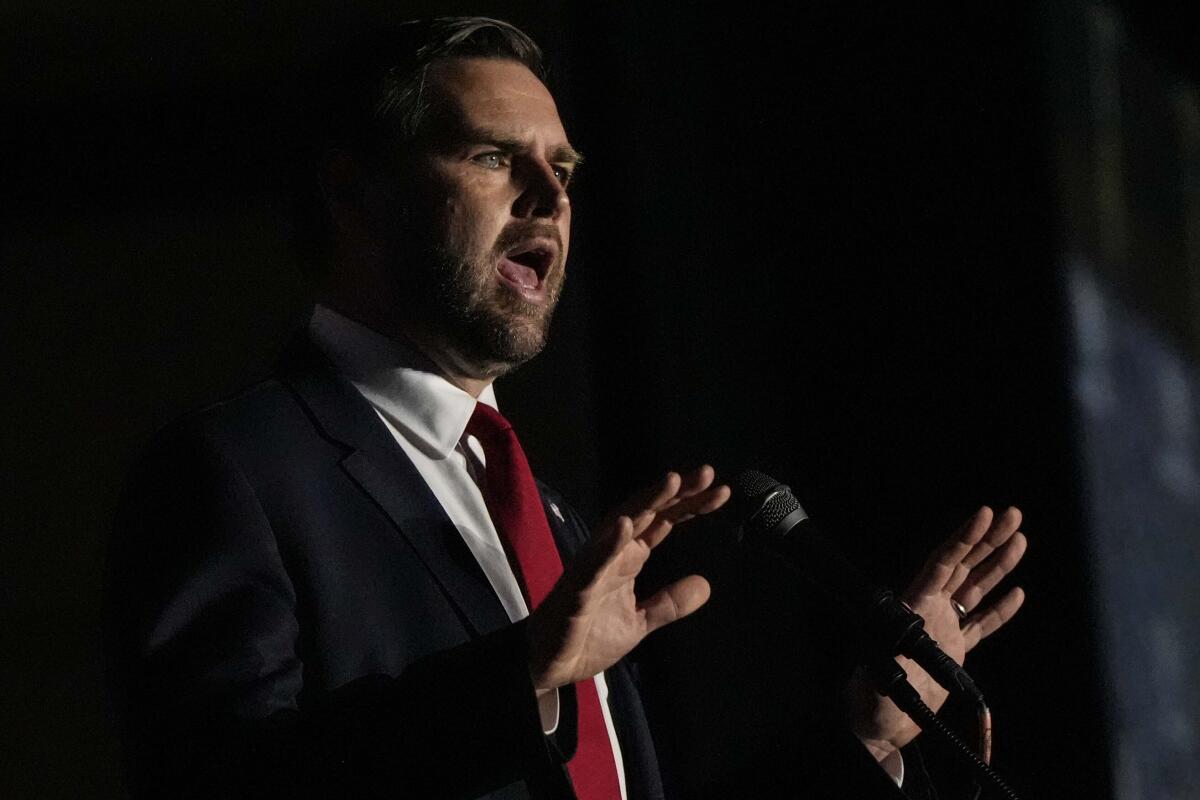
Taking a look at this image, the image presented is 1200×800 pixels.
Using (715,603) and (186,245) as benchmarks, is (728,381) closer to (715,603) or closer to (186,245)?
(715,603)

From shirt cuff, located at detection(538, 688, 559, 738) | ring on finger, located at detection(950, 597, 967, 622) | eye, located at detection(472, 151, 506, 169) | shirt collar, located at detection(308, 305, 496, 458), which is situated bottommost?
shirt cuff, located at detection(538, 688, 559, 738)

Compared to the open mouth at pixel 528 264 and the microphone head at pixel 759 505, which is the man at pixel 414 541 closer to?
the open mouth at pixel 528 264

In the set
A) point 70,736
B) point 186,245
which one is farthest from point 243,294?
point 70,736

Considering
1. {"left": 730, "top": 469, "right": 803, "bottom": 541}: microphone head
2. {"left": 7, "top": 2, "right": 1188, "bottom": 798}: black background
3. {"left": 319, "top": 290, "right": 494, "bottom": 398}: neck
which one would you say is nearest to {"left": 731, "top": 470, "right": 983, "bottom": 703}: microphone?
{"left": 730, "top": 469, "right": 803, "bottom": 541}: microphone head

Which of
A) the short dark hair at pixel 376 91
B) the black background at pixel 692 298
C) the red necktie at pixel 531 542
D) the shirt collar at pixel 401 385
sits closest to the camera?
the red necktie at pixel 531 542

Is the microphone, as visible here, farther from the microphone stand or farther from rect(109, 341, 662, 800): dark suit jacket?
rect(109, 341, 662, 800): dark suit jacket

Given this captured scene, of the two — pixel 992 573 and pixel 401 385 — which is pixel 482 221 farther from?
pixel 992 573

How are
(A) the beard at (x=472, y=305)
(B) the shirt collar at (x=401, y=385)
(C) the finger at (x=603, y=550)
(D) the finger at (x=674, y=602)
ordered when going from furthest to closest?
(A) the beard at (x=472, y=305), (B) the shirt collar at (x=401, y=385), (D) the finger at (x=674, y=602), (C) the finger at (x=603, y=550)

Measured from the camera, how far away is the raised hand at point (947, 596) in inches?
64.9

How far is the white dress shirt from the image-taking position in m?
1.56

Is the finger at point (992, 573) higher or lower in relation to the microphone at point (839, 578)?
lower

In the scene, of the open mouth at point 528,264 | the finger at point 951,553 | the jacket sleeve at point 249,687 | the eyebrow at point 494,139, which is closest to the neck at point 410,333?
the open mouth at point 528,264

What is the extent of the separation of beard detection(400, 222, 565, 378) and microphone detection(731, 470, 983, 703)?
42 centimetres

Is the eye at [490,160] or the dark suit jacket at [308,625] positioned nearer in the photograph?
the dark suit jacket at [308,625]
